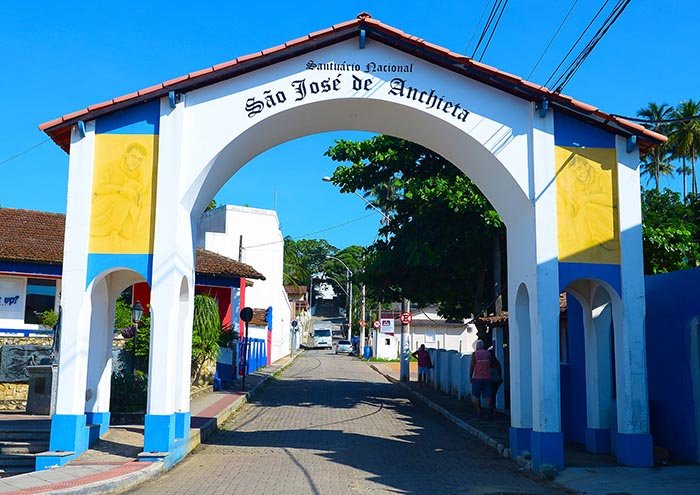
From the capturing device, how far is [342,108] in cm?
1230

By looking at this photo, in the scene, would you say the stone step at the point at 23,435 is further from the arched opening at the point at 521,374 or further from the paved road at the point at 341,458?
the arched opening at the point at 521,374

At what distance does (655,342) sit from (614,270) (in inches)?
56.3

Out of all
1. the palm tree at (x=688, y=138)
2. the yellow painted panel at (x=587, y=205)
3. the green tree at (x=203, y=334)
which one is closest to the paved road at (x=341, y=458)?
the green tree at (x=203, y=334)

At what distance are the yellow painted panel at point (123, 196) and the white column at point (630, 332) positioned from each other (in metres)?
7.43

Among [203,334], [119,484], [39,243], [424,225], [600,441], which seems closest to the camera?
[119,484]

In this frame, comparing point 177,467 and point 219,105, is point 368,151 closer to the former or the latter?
point 219,105

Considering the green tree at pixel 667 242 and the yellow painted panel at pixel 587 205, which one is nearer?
the yellow painted panel at pixel 587 205

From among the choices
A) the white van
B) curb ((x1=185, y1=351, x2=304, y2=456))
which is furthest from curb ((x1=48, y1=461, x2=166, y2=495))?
the white van

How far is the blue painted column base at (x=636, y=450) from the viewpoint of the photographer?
1061 cm

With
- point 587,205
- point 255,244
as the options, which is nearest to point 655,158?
point 255,244

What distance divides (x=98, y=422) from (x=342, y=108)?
6.97m

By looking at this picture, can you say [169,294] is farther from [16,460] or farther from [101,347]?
[16,460]

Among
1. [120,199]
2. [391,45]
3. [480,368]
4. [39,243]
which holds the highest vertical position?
[391,45]

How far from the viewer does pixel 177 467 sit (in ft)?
36.4
